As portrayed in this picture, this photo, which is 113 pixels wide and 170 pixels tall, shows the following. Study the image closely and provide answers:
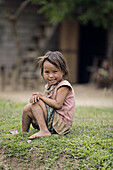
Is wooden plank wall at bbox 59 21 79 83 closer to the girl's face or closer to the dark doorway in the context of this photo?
the dark doorway

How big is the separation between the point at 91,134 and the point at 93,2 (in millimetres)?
7604

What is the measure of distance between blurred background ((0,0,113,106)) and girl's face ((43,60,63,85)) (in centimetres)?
600

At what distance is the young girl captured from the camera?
3410 mm

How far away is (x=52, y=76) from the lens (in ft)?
11.6

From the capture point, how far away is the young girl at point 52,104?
11.2ft

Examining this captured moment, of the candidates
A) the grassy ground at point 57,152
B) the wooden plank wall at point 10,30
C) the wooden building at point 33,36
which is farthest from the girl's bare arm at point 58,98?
the wooden plank wall at point 10,30

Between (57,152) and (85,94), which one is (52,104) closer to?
(57,152)

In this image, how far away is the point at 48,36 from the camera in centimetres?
1116

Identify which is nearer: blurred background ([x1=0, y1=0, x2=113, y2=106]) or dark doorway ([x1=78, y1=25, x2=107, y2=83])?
blurred background ([x1=0, y1=0, x2=113, y2=106])

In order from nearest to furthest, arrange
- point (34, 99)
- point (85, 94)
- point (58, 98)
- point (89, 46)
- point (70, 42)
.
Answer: point (34, 99)
point (58, 98)
point (85, 94)
point (70, 42)
point (89, 46)

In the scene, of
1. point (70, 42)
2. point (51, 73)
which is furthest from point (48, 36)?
point (51, 73)

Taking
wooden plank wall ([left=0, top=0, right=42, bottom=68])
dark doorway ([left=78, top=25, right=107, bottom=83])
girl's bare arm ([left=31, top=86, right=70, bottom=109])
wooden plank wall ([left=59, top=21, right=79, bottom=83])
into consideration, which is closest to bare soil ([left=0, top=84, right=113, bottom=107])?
wooden plank wall ([left=59, top=21, right=79, bottom=83])

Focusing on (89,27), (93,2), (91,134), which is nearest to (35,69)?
(93,2)

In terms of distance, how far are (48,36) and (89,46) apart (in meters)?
3.89
